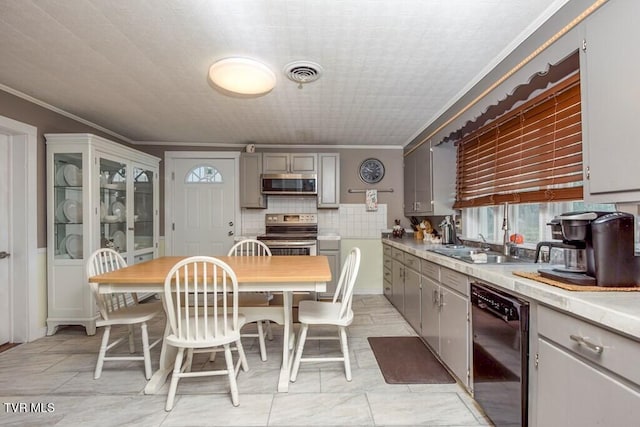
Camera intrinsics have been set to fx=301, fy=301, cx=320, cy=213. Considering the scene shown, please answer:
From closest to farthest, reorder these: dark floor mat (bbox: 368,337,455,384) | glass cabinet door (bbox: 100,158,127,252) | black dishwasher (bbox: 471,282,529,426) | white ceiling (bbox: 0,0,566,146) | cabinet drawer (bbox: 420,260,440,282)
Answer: black dishwasher (bbox: 471,282,529,426)
white ceiling (bbox: 0,0,566,146)
dark floor mat (bbox: 368,337,455,384)
cabinet drawer (bbox: 420,260,440,282)
glass cabinet door (bbox: 100,158,127,252)

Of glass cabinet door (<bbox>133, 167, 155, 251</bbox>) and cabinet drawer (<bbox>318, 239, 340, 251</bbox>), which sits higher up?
glass cabinet door (<bbox>133, 167, 155, 251</bbox>)

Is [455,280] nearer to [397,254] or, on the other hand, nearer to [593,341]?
[593,341]

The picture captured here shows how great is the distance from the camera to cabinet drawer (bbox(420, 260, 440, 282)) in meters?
2.34

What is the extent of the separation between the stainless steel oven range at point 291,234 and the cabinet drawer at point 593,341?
2989mm

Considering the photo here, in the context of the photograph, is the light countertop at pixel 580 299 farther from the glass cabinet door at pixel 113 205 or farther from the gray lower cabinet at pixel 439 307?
the glass cabinet door at pixel 113 205

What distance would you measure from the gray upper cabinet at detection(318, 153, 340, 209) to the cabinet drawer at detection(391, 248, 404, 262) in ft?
3.49

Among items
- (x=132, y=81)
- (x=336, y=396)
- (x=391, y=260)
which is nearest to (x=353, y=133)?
(x=391, y=260)

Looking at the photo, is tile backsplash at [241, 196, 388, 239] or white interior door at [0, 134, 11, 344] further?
tile backsplash at [241, 196, 388, 239]

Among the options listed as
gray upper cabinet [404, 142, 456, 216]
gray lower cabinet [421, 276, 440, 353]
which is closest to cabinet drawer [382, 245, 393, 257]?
gray upper cabinet [404, 142, 456, 216]

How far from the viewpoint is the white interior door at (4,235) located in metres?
2.70

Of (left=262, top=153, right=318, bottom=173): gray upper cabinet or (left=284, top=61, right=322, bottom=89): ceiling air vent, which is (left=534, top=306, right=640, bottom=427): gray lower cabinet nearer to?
(left=284, top=61, right=322, bottom=89): ceiling air vent

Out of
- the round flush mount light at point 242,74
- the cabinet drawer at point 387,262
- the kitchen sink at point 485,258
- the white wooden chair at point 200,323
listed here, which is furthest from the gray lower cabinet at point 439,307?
the round flush mount light at point 242,74

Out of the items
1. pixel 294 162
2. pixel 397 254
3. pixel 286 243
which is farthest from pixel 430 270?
pixel 294 162

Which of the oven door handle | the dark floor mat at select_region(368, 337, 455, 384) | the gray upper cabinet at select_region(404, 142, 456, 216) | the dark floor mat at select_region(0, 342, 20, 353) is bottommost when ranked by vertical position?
the dark floor mat at select_region(0, 342, 20, 353)
